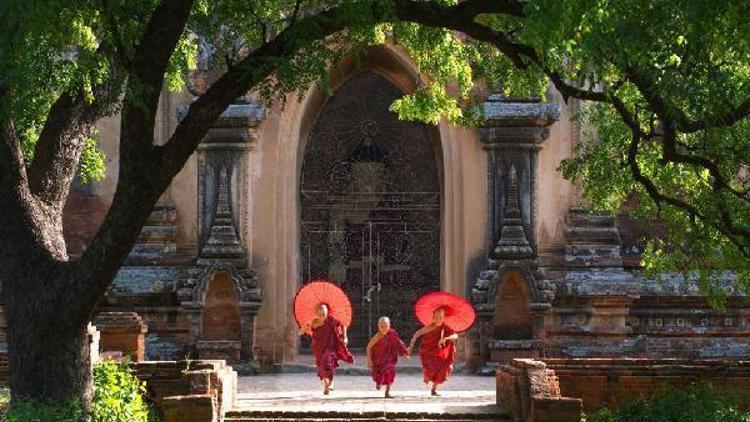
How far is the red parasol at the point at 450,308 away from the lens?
689 inches

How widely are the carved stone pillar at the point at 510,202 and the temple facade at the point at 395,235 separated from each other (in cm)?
2

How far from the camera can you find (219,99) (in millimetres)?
12391

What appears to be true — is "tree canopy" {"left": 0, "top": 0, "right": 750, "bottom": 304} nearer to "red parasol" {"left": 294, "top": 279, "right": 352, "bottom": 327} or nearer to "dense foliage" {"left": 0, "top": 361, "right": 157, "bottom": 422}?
"dense foliage" {"left": 0, "top": 361, "right": 157, "bottom": 422}

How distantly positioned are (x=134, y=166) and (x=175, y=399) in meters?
2.33

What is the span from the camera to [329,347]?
57.9 ft

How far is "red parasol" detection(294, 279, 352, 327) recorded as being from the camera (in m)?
17.8

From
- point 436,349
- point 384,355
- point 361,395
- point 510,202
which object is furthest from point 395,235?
point 361,395

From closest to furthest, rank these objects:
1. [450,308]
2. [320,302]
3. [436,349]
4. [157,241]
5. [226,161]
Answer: [436,349]
[450,308]
[320,302]
[226,161]
[157,241]

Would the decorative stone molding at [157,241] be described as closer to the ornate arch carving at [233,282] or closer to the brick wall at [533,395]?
the ornate arch carving at [233,282]

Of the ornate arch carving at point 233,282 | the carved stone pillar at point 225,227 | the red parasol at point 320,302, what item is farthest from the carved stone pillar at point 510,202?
the carved stone pillar at point 225,227

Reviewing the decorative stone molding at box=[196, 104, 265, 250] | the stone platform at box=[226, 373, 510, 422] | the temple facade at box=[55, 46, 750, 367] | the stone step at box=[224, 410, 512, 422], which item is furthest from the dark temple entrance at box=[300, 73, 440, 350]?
the stone step at box=[224, 410, 512, 422]

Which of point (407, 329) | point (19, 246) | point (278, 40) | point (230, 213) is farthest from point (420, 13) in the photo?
point (407, 329)

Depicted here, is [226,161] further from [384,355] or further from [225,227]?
[384,355]

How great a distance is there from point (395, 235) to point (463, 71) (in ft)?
18.4
